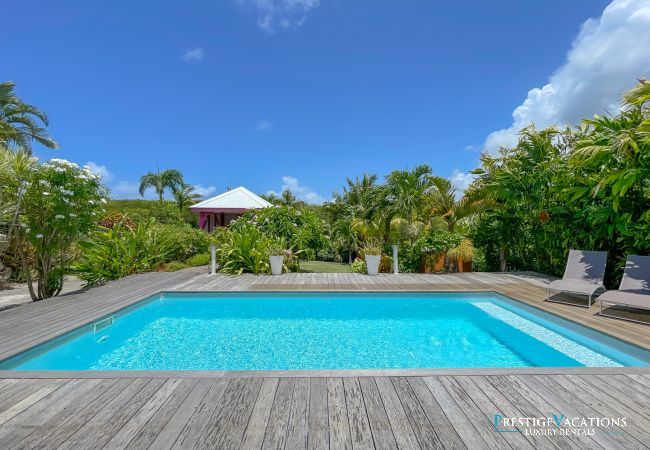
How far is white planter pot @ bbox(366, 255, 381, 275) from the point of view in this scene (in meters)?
9.31

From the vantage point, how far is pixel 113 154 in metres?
25.0

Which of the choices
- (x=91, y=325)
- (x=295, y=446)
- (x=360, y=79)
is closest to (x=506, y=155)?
(x=360, y=79)

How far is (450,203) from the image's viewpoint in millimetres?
11367

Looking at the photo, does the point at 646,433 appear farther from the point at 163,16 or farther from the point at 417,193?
the point at 163,16

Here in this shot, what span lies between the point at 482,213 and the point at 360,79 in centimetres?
963

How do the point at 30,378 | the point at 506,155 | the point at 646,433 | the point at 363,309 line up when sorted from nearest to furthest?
the point at 646,433, the point at 30,378, the point at 363,309, the point at 506,155

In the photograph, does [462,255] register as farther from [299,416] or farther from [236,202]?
[236,202]

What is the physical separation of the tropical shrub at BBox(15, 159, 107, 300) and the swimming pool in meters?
1.91

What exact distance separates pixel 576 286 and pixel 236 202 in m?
18.5

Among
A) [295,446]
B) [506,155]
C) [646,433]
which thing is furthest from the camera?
[506,155]

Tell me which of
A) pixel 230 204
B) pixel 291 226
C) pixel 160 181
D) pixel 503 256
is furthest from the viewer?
pixel 160 181

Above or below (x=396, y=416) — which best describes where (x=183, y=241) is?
above

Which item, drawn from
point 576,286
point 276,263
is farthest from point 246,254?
point 576,286

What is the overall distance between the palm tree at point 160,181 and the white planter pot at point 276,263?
30.4m
